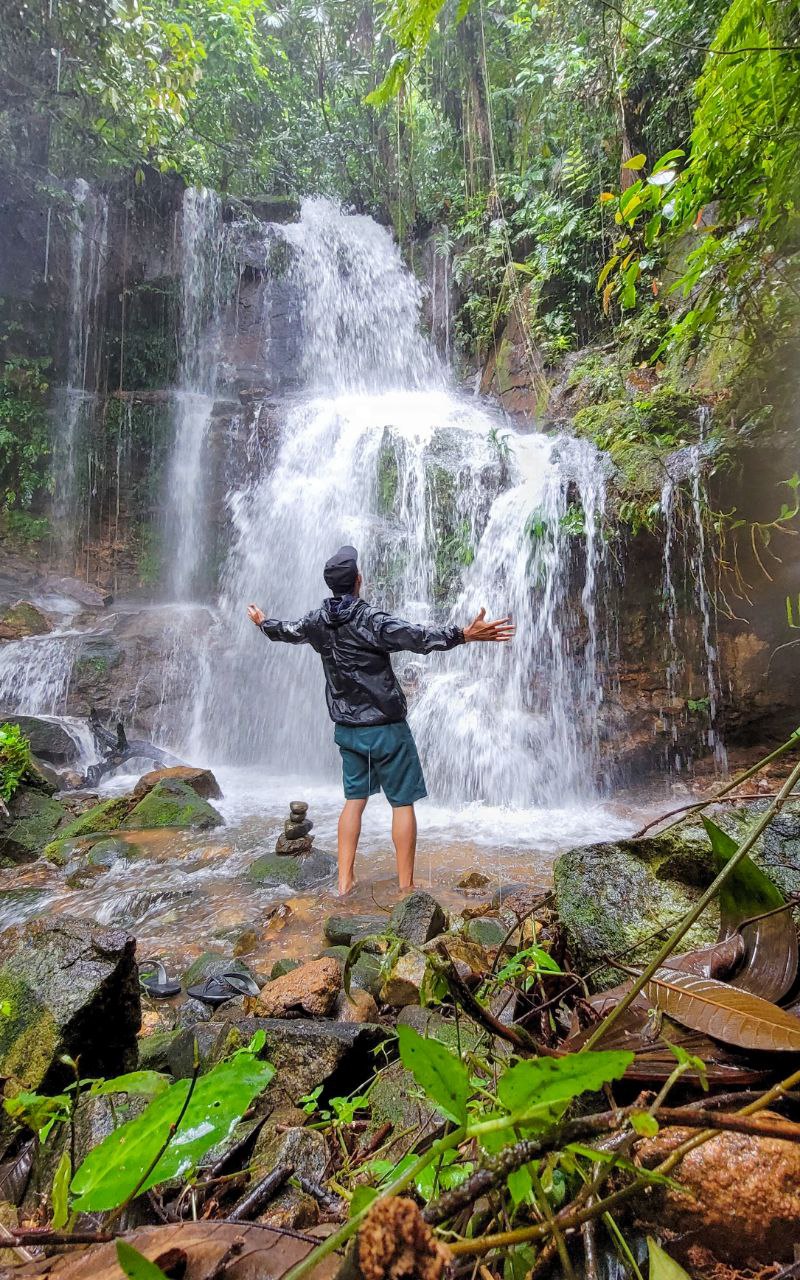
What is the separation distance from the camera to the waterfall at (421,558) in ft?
23.0

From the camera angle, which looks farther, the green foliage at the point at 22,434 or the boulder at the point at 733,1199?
the green foliage at the point at 22,434

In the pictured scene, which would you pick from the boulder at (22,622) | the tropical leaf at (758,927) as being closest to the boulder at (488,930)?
the tropical leaf at (758,927)

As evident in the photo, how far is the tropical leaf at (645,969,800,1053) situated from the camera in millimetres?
820

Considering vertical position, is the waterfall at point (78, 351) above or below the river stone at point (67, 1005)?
above

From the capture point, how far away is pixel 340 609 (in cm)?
382

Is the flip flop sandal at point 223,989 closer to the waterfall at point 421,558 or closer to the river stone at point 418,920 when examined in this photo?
the river stone at point 418,920

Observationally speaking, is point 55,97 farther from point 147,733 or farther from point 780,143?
point 780,143

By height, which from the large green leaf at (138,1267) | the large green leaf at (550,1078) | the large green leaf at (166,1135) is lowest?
the large green leaf at (166,1135)

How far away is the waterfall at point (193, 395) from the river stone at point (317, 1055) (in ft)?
38.7

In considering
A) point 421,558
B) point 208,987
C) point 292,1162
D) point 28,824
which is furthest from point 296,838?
point 421,558

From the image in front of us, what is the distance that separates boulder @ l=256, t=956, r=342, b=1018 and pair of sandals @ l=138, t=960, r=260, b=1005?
0.28m

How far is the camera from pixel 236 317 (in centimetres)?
1487

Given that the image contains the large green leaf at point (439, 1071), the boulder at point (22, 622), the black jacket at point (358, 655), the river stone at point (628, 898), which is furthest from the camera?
the boulder at point (22, 622)

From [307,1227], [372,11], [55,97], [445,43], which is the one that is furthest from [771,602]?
[372,11]
